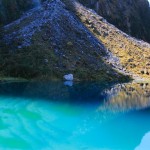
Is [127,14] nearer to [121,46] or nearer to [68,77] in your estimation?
[121,46]

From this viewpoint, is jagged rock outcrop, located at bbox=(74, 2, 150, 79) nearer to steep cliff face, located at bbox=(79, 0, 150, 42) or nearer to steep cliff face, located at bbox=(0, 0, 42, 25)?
steep cliff face, located at bbox=(0, 0, 42, 25)

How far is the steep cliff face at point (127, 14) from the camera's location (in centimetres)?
10700

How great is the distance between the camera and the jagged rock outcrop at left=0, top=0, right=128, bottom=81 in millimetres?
63219

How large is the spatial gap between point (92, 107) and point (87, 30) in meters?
42.0

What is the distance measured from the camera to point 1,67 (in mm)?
62500

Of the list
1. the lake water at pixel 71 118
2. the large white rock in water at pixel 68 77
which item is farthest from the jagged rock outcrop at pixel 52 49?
the lake water at pixel 71 118

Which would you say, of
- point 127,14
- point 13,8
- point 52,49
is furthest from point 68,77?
point 127,14

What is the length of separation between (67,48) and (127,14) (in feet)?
172

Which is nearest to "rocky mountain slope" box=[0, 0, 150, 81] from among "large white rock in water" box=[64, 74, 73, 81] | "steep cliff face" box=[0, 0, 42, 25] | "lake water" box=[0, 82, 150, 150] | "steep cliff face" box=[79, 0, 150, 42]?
"large white rock in water" box=[64, 74, 73, 81]

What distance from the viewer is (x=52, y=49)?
227ft

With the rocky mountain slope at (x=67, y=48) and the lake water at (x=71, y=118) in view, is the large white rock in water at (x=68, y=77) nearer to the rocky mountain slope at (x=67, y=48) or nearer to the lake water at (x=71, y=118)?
the rocky mountain slope at (x=67, y=48)

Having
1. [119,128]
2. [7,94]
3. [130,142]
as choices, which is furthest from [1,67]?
[130,142]

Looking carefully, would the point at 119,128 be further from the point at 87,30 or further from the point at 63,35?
the point at 87,30

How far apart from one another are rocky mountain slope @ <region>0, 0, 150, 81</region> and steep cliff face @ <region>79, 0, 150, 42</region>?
67.7 ft
